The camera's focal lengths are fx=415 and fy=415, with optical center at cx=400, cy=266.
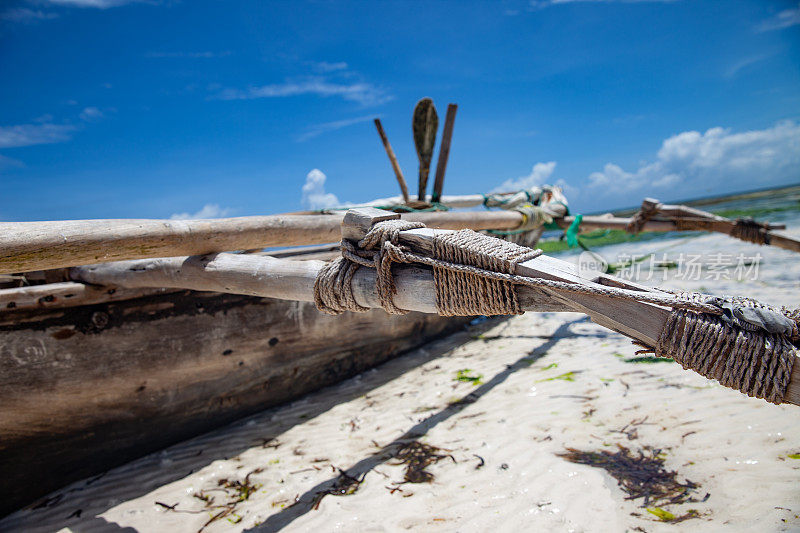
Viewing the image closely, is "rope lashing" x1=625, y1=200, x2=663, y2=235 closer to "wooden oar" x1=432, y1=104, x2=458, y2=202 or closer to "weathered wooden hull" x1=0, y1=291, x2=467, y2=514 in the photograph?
"wooden oar" x1=432, y1=104, x2=458, y2=202

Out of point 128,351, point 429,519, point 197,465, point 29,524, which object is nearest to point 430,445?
point 429,519

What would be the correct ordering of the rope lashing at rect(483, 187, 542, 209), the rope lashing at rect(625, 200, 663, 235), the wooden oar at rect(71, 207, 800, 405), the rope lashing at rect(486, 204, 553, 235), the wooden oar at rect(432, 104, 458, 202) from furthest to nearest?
the rope lashing at rect(483, 187, 542, 209)
the rope lashing at rect(625, 200, 663, 235)
the wooden oar at rect(432, 104, 458, 202)
the rope lashing at rect(486, 204, 553, 235)
the wooden oar at rect(71, 207, 800, 405)

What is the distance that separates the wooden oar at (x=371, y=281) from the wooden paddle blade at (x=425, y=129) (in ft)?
11.2

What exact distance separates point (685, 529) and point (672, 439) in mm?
756

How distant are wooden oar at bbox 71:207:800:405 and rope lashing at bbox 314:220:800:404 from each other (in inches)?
1.2

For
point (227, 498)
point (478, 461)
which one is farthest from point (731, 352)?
point (227, 498)

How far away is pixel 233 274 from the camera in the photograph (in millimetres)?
2180

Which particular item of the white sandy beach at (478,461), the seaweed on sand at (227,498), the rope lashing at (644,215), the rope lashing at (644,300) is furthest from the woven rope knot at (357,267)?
the rope lashing at (644,215)

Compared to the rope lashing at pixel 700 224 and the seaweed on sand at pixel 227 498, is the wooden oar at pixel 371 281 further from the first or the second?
the rope lashing at pixel 700 224

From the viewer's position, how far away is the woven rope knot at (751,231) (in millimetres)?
4762

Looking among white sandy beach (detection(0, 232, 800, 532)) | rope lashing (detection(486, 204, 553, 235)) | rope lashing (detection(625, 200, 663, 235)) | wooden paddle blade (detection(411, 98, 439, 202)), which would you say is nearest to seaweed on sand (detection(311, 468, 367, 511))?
white sandy beach (detection(0, 232, 800, 532))

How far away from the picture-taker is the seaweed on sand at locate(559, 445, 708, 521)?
6.30 feet

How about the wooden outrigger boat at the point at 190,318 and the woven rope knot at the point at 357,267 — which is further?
the woven rope knot at the point at 357,267

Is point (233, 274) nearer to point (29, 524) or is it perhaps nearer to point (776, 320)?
point (29, 524)
